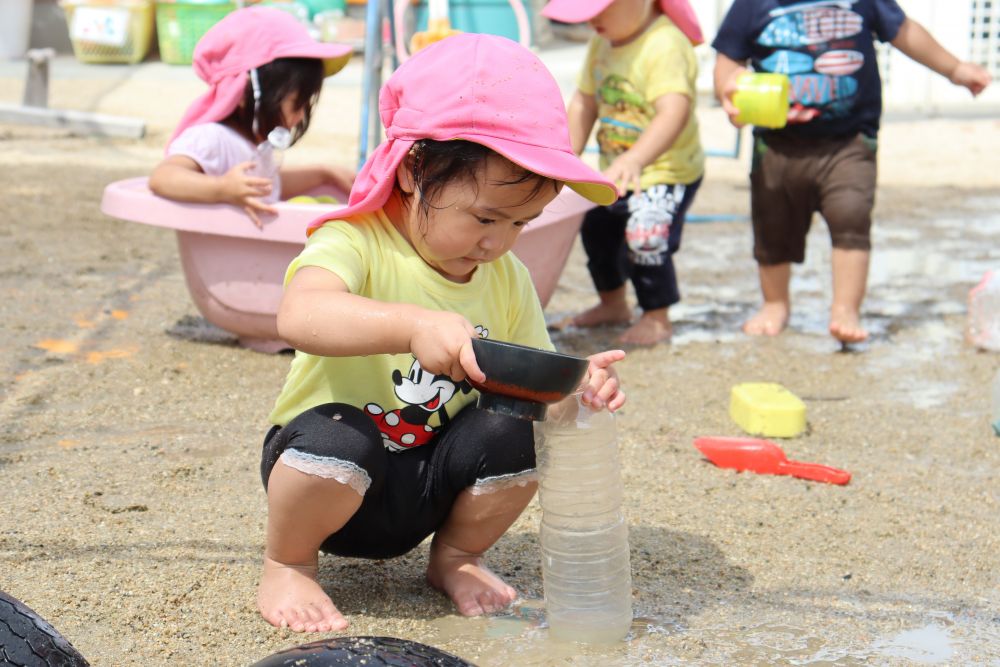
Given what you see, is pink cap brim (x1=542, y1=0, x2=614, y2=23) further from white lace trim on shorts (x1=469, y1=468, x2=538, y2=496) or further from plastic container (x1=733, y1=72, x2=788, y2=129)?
white lace trim on shorts (x1=469, y1=468, x2=538, y2=496)

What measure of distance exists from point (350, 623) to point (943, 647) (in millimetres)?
1024

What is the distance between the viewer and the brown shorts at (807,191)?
14.3 feet

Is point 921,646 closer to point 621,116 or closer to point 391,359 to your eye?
point 391,359

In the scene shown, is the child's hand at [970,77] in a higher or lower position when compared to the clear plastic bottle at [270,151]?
higher

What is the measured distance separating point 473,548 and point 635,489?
0.68 metres

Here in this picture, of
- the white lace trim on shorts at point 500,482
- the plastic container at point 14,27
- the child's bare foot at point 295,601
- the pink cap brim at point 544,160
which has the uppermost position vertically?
the pink cap brim at point 544,160

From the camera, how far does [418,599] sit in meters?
2.32

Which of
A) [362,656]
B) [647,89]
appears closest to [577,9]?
[647,89]

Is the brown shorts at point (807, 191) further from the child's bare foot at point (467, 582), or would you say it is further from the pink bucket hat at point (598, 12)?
the child's bare foot at point (467, 582)

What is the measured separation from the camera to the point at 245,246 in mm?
3811

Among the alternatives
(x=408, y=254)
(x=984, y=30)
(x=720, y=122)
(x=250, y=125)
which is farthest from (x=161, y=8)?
(x=408, y=254)

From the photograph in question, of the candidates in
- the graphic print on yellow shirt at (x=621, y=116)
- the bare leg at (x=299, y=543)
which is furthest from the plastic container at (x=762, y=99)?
the bare leg at (x=299, y=543)

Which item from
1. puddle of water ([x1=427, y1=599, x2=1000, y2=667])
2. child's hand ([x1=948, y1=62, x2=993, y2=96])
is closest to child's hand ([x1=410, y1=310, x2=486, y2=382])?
puddle of water ([x1=427, y1=599, x2=1000, y2=667])

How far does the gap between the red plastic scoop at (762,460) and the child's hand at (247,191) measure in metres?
1.48
